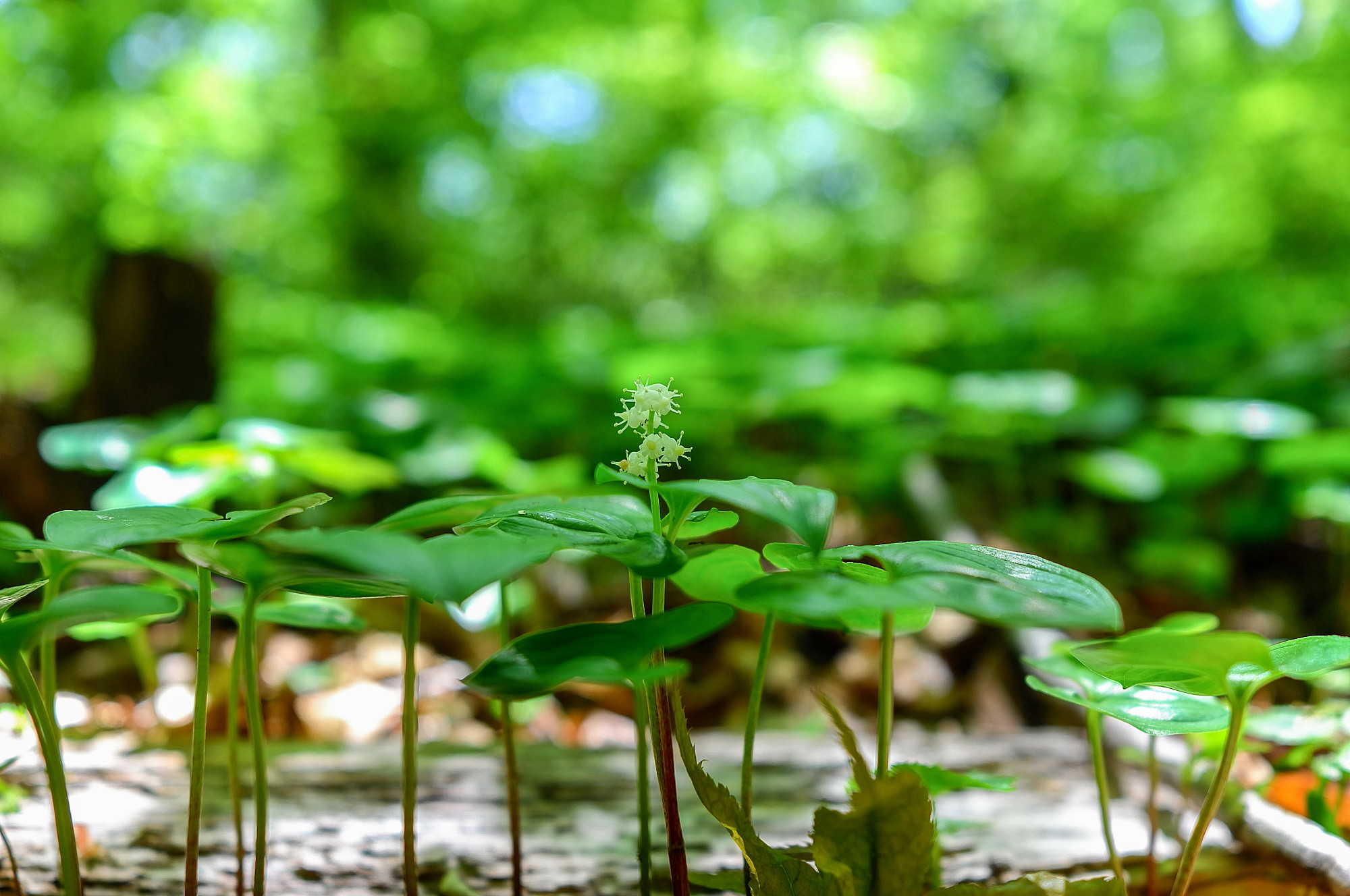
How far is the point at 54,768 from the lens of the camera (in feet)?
2.08

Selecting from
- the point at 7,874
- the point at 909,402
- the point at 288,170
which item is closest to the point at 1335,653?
the point at 7,874

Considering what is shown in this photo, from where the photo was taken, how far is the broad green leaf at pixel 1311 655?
0.59 meters

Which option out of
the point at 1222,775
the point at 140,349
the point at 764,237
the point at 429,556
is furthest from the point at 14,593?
the point at 764,237

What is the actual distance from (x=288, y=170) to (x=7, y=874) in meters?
6.72

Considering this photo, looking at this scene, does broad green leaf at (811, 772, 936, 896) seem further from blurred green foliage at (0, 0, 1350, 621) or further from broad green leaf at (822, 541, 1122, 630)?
blurred green foliage at (0, 0, 1350, 621)

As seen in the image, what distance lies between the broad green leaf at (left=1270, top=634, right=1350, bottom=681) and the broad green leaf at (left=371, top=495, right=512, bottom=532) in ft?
1.93

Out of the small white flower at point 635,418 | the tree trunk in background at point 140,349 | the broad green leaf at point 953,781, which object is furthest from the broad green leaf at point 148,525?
the tree trunk in background at point 140,349

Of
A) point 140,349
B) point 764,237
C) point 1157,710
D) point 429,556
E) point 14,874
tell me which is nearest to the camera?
point 429,556

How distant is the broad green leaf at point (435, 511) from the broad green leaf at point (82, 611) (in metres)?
0.14

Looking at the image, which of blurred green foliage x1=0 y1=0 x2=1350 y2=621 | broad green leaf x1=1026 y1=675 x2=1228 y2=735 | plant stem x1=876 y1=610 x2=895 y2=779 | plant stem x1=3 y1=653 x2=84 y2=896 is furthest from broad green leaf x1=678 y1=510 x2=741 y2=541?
blurred green foliage x1=0 y1=0 x2=1350 y2=621

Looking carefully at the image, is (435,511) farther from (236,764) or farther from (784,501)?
(236,764)

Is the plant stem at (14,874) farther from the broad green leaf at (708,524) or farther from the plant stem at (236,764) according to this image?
the broad green leaf at (708,524)

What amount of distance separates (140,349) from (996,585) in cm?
289

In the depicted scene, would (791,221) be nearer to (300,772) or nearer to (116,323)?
(116,323)
